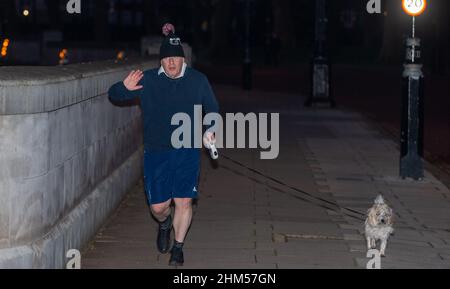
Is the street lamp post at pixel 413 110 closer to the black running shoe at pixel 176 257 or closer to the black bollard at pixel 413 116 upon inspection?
the black bollard at pixel 413 116

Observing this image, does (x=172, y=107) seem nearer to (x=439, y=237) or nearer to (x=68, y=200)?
(x=68, y=200)

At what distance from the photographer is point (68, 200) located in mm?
10508

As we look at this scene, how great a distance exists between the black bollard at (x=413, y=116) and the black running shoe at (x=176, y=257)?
23.1 feet

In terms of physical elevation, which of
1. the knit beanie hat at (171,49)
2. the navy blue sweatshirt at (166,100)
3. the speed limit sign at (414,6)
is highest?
the speed limit sign at (414,6)

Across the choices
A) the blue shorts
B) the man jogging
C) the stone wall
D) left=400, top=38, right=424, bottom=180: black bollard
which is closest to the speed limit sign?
left=400, top=38, right=424, bottom=180: black bollard

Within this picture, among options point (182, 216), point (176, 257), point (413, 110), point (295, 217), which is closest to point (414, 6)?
point (413, 110)

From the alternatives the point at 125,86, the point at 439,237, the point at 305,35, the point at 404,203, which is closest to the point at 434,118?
the point at 404,203

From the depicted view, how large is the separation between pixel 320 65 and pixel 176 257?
2338 cm

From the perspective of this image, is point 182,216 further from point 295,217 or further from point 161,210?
point 295,217

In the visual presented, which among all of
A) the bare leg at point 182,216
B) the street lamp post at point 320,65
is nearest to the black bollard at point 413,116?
the bare leg at point 182,216

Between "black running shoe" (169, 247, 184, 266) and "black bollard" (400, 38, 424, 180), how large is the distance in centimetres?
703

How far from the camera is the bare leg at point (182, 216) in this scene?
1038cm
